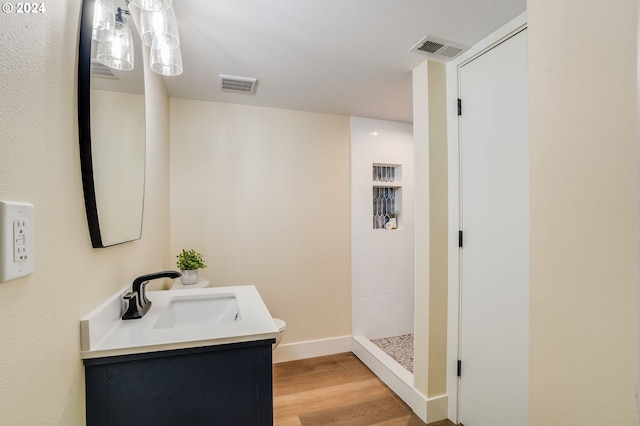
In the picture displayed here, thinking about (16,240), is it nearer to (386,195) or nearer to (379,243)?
(379,243)

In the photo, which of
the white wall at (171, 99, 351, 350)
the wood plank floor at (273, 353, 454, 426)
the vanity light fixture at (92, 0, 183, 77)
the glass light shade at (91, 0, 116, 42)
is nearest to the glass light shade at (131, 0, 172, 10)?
the vanity light fixture at (92, 0, 183, 77)

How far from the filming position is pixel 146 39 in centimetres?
124

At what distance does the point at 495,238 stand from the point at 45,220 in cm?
191

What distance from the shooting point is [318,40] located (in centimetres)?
178

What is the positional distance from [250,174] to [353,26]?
1.57 metres

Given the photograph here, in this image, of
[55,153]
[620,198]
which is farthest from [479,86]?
[55,153]

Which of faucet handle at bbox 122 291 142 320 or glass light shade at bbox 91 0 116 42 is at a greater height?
glass light shade at bbox 91 0 116 42

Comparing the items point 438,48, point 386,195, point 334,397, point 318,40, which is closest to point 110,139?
point 318,40

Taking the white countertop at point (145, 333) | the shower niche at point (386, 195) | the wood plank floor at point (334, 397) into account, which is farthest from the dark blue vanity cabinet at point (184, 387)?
the shower niche at point (386, 195)

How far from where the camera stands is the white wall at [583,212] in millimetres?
625

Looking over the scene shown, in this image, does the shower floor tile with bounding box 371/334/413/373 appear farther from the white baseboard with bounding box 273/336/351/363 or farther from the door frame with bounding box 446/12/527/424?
the door frame with bounding box 446/12/527/424

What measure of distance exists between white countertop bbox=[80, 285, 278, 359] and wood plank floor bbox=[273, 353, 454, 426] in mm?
1287

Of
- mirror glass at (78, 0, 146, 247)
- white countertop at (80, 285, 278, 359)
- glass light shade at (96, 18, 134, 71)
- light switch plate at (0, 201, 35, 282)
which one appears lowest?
white countertop at (80, 285, 278, 359)

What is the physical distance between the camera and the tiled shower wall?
10.3 feet
